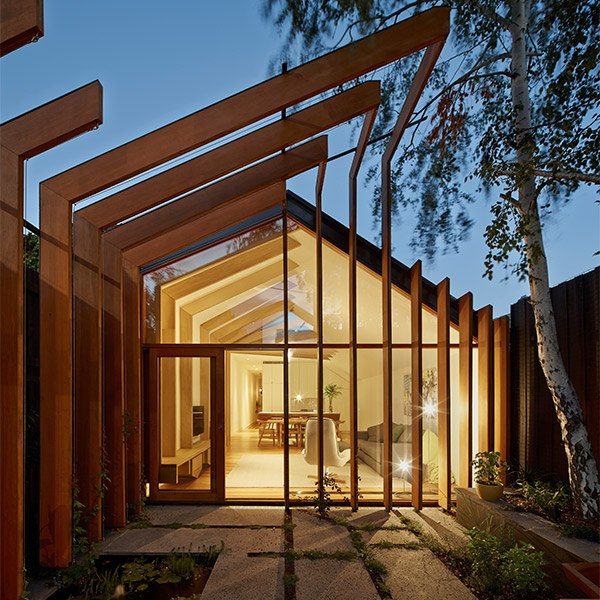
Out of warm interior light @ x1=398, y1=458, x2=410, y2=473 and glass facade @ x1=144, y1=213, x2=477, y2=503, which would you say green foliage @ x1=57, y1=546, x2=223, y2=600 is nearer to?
glass facade @ x1=144, y1=213, x2=477, y2=503

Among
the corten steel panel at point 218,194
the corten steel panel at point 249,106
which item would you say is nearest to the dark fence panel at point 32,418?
the corten steel panel at point 249,106

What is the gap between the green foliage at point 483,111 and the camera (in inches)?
→ 196

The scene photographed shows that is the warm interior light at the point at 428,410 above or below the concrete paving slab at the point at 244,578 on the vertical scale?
above

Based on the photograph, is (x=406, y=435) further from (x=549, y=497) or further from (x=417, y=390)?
(x=549, y=497)

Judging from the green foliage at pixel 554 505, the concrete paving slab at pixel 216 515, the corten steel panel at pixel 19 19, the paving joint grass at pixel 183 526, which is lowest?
the concrete paving slab at pixel 216 515

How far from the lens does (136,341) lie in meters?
6.91

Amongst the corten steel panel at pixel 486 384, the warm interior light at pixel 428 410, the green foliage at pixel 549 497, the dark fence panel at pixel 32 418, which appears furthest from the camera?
the warm interior light at pixel 428 410

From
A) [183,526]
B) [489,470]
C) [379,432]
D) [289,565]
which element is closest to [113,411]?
[183,526]

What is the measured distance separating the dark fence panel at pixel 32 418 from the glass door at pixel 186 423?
2762 millimetres

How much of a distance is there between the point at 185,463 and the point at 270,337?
2.27 meters

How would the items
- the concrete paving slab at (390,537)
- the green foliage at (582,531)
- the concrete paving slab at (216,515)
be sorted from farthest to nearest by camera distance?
1. the concrete paving slab at (216,515)
2. the concrete paving slab at (390,537)
3. the green foliage at (582,531)

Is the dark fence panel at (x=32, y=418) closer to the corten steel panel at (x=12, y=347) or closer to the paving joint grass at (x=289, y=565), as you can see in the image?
the corten steel panel at (x=12, y=347)

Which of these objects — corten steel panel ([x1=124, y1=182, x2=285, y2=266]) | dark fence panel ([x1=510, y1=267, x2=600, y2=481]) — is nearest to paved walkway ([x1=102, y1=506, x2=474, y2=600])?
dark fence panel ([x1=510, y1=267, x2=600, y2=481])

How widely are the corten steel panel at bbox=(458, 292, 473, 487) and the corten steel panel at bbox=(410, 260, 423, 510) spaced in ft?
2.03
